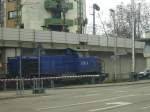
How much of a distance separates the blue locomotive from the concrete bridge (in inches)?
54.1

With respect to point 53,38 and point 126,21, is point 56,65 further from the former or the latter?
point 126,21

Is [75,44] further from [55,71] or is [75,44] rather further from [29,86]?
[29,86]

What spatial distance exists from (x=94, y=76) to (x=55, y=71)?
504 centimetres

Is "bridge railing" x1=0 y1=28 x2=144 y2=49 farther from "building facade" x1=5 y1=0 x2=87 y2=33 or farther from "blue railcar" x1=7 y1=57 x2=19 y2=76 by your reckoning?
"building facade" x1=5 y1=0 x2=87 y2=33

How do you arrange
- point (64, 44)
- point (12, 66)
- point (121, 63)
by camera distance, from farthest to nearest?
point (121, 63), point (64, 44), point (12, 66)

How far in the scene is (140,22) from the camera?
94188 millimetres

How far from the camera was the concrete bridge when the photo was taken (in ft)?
153

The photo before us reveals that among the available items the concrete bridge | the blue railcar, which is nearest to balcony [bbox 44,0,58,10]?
the concrete bridge

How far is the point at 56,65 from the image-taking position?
45969 mm

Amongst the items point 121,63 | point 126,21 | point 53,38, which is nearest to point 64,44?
point 53,38

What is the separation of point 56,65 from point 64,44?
25.8ft

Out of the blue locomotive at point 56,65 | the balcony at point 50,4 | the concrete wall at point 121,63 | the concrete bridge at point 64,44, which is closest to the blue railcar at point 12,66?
the blue locomotive at point 56,65

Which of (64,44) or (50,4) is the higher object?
(50,4)

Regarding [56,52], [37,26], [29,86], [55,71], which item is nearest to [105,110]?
[29,86]
